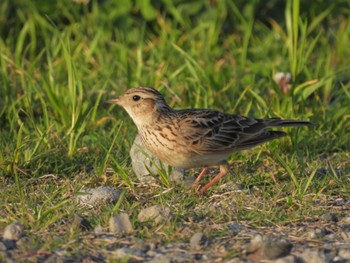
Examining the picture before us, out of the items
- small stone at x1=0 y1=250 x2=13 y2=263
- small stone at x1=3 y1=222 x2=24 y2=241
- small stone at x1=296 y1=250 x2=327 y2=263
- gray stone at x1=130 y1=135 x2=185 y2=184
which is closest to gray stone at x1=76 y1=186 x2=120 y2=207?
gray stone at x1=130 y1=135 x2=185 y2=184

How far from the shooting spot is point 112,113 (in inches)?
333

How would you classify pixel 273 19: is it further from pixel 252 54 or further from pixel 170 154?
pixel 170 154

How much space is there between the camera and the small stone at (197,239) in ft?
17.9

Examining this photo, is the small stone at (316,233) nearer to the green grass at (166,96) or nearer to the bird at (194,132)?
the green grass at (166,96)

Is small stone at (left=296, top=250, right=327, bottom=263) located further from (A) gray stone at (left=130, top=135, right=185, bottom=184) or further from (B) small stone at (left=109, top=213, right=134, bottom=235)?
(A) gray stone at (left=130, top=135, right=185, bottom=184)

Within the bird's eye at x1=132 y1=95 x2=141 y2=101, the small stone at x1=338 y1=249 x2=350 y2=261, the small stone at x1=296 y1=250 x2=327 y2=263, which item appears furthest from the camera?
the bird's eye at x1=132 y1=95 x2=141 y2=101

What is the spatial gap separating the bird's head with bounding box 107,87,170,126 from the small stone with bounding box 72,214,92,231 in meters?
1.35

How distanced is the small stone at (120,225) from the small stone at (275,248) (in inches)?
35.8

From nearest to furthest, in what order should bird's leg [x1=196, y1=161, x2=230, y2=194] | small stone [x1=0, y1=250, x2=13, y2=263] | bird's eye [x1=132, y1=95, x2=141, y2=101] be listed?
small stone [x1=0, y1=250, x2=13, y2=263] < bird's leg [x1=196, y1=161, x2=230, y2=194] < bird's eye [x1=132, y1=95, x2=141, y2=101]

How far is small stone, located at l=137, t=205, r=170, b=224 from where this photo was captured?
5773 mm

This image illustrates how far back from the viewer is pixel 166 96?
870cm

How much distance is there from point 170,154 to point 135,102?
0.73m

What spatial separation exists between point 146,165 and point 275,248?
1.81 metres

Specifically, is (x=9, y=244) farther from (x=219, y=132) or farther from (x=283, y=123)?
(x=283, y=123)
